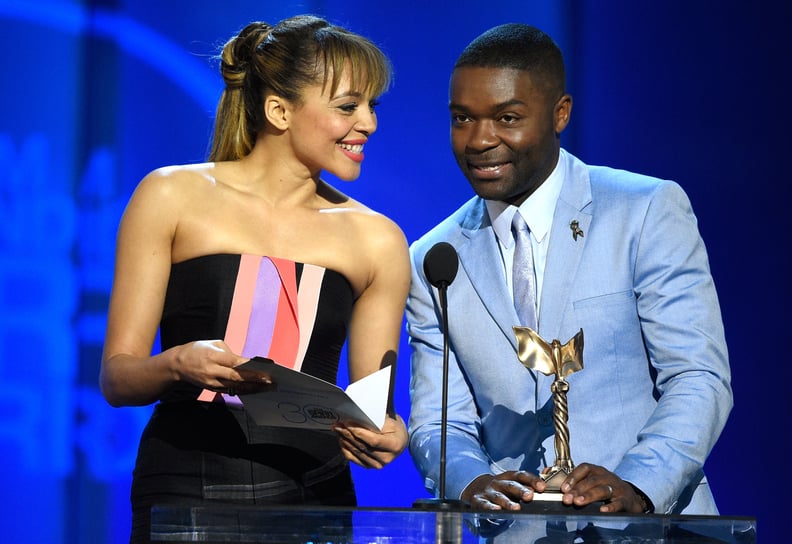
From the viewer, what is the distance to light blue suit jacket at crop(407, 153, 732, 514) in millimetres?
2297

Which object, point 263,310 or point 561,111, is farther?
point 561,111

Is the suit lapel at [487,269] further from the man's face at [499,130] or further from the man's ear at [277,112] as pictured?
the man's ear at [277,112]

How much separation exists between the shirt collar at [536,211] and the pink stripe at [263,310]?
22.8 inches

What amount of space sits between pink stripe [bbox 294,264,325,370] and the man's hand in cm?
58

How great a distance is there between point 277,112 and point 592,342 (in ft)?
2.54

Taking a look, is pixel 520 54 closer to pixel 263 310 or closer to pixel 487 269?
pixel 487 269

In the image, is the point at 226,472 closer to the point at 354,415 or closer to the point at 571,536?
the point at 354,415

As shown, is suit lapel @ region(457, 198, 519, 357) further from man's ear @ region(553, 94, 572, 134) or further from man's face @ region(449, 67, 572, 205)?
man's ear @ region(553, 94, 572, 134)

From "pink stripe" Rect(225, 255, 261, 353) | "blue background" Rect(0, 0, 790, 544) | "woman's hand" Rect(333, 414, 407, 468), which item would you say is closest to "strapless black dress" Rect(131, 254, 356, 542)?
"pink stripe" Rect(225, 255, 261, 353)

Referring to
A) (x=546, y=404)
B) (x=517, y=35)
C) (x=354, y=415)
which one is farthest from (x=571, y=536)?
(x=517, y=35)

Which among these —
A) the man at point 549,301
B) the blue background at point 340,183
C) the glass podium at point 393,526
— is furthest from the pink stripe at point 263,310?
the blue background at point 340,183

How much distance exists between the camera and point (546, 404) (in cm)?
240

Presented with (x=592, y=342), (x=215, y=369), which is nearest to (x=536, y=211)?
(x=592, y=342)

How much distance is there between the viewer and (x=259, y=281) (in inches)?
85.5
